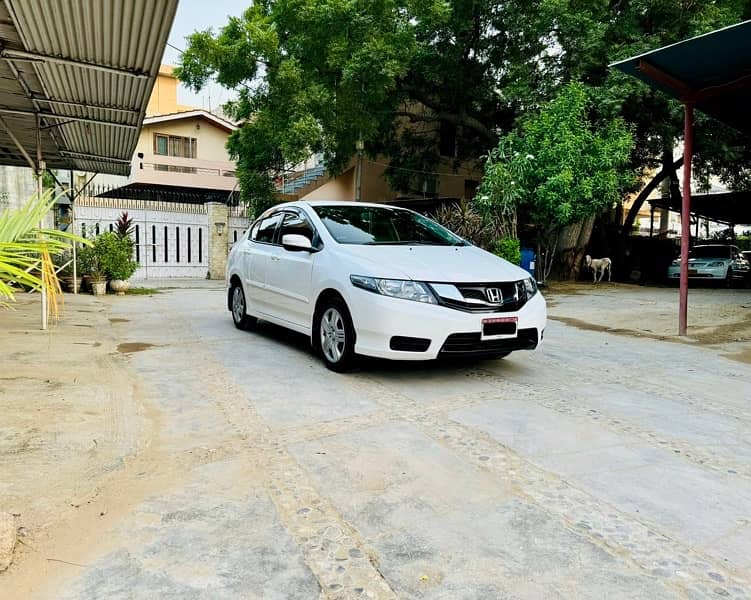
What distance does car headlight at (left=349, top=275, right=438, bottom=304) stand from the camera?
4660 mm

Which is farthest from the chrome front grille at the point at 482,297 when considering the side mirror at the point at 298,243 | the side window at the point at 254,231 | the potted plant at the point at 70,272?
the potted plant at the point at 70,272

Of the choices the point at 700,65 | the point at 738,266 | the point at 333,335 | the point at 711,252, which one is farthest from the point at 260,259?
the point at 738,266

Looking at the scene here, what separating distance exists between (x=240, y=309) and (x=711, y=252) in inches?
653

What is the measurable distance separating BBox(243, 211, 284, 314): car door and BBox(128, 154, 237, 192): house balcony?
20.5m

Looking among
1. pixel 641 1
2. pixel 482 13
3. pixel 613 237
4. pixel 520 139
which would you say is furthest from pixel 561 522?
pixel 613 237

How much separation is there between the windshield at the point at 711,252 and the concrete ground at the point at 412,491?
15249 mm

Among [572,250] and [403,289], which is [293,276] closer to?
[403,289]

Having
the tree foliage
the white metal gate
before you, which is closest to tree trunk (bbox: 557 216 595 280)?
the tree foliage

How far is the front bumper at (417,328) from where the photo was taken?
15.1 feet

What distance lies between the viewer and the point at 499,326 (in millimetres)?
4812

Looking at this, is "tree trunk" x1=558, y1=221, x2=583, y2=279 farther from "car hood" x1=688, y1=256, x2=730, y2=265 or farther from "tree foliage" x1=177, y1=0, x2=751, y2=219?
"car hood" x1=688, y1=256, x2=730, y2=265

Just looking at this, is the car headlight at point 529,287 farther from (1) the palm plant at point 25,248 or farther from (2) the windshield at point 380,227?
(1) the palm plant at point 25,248

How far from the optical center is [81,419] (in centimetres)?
394

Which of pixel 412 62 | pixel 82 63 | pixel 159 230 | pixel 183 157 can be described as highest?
pixel 412 62
